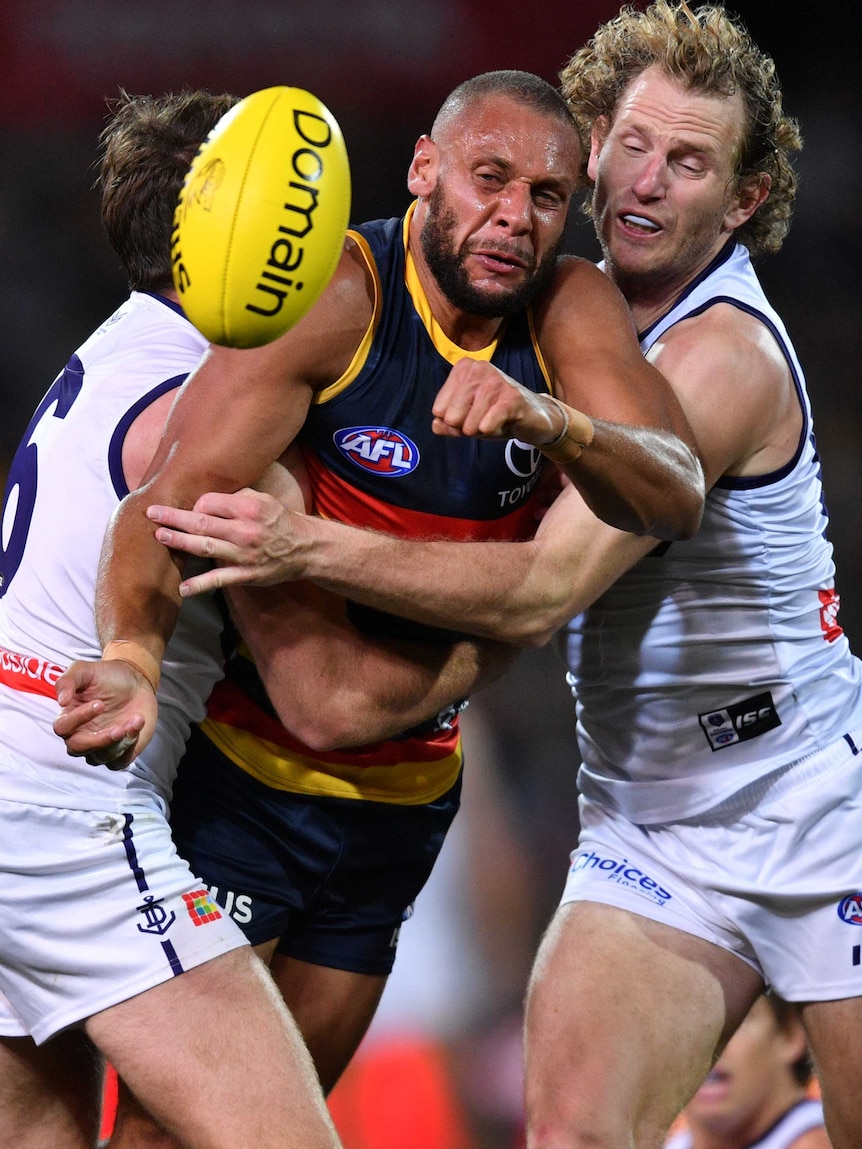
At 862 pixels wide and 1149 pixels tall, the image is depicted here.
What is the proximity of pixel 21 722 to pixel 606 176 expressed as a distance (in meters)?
1.89

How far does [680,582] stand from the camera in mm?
3256

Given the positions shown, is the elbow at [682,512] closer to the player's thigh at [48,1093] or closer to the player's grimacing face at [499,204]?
the player's grimacing face at [499,204]

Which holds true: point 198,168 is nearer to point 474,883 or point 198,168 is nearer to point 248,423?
point 248,423

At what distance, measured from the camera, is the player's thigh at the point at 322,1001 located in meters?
3.33

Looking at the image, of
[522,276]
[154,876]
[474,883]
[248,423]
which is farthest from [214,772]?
[474,883]

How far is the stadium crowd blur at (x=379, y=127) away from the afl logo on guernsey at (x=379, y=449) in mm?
3866

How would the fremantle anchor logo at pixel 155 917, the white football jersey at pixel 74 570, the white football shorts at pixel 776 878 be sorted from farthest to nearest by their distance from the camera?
the white football shorts at pixel 776 878 < the white football jersey at pixel 74 570 < the fremantle anchor logo at pixel 155 917

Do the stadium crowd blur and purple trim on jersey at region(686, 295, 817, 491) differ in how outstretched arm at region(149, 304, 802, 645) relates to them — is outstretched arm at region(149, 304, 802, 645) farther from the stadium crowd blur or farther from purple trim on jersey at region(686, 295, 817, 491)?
the stadium crowd blur

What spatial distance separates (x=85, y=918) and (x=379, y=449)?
3.51 feet

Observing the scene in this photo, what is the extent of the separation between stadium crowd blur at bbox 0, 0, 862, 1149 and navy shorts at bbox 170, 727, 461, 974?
3.27 metres

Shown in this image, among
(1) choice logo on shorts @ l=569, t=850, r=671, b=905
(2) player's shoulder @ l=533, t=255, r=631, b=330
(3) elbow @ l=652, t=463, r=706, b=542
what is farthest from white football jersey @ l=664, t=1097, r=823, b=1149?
(2) player's shoulder @ l=533, t=255, r=631, b=330

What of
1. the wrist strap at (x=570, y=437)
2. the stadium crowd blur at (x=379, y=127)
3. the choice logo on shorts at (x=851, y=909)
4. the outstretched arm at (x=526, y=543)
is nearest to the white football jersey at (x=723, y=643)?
the outstretched arm at (x=526, y=543)

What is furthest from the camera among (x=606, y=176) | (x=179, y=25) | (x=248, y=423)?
(x=179, y=25)

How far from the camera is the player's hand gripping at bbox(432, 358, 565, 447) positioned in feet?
7.32
